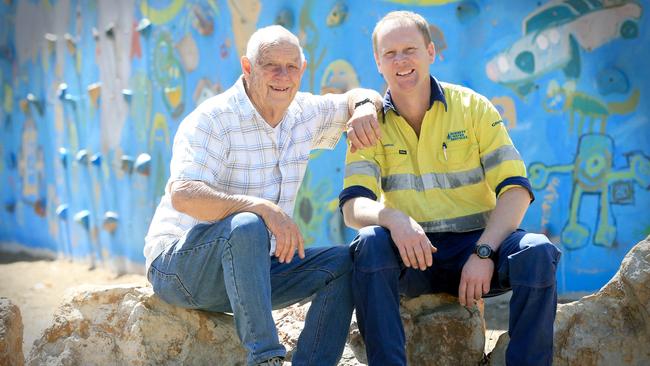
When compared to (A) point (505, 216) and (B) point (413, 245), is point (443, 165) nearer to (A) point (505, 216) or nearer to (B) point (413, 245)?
(A) point (505, 216)

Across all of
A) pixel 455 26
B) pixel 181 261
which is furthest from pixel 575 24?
pixel 181 261

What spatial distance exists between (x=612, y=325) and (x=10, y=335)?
8.45 ft

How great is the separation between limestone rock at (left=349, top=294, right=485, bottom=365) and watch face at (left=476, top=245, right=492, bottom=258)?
45cm

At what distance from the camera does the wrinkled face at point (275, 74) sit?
139 inches

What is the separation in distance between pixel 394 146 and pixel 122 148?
5.54m

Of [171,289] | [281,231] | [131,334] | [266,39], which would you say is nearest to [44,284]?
[131,334]

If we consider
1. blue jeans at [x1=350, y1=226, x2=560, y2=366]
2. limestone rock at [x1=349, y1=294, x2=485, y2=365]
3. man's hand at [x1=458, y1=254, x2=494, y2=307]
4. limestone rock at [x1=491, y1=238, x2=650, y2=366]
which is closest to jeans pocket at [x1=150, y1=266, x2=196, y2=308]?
blue jeans at [x1=350, y1=226, x2=560, y2=366]

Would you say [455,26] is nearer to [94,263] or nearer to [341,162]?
[341,162]

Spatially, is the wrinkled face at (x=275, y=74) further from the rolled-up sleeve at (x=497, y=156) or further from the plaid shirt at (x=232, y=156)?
the rolled-up sleeve at (x=497, y=156)

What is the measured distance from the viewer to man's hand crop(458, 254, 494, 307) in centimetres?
321

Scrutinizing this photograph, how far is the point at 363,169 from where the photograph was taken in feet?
11.7

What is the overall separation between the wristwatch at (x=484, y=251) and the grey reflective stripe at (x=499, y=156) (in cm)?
43

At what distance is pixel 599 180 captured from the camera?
5559mm

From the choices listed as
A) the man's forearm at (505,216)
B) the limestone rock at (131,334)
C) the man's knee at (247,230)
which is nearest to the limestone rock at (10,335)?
the limestone rock at (131,334)
